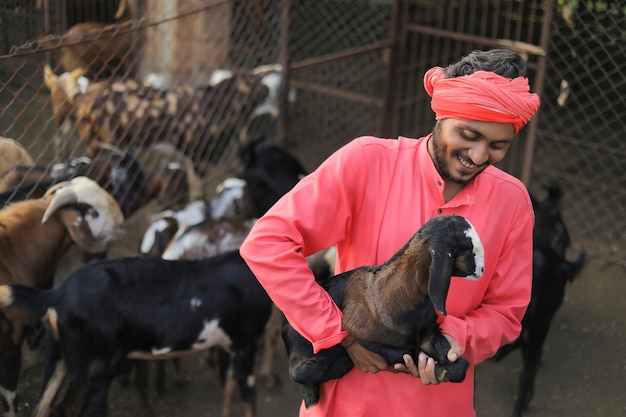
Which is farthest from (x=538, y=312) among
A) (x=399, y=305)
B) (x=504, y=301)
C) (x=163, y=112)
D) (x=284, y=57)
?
(x=163, y=112)

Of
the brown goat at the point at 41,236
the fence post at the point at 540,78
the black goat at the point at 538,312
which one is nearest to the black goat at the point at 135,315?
the brown goat at the point at 41,236

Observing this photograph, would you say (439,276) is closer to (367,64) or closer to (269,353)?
(269,353)

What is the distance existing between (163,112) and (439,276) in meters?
4.79

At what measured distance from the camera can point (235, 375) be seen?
438 centimetres

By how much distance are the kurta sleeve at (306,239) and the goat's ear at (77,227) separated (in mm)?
2807

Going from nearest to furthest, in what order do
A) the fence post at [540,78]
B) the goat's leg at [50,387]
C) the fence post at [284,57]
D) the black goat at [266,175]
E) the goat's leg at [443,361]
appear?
the goat's leg at [443,361] → the goat's leg at [50,387] → the black goat at [266,175] → the fence post at [540,78] → the fence post at [284,57]

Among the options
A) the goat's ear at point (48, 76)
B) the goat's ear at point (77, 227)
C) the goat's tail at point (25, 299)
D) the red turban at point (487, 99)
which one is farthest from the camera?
the goat's ear at point (48, 76)

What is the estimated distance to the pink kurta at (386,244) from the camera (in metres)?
2.05

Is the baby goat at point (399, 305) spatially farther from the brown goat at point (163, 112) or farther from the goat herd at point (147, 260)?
the brown goat at point (163, 112)

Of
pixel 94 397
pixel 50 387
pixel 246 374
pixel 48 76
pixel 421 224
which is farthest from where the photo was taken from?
pixel 48 76

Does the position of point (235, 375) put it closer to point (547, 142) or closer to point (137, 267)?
point (137, 267)

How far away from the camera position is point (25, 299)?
3.72 m

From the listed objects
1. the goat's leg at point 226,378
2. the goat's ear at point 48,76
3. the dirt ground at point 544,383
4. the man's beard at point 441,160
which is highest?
the man's beard at point 441,160

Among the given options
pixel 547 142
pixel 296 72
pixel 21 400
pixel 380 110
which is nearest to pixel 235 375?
pixel 21 400
